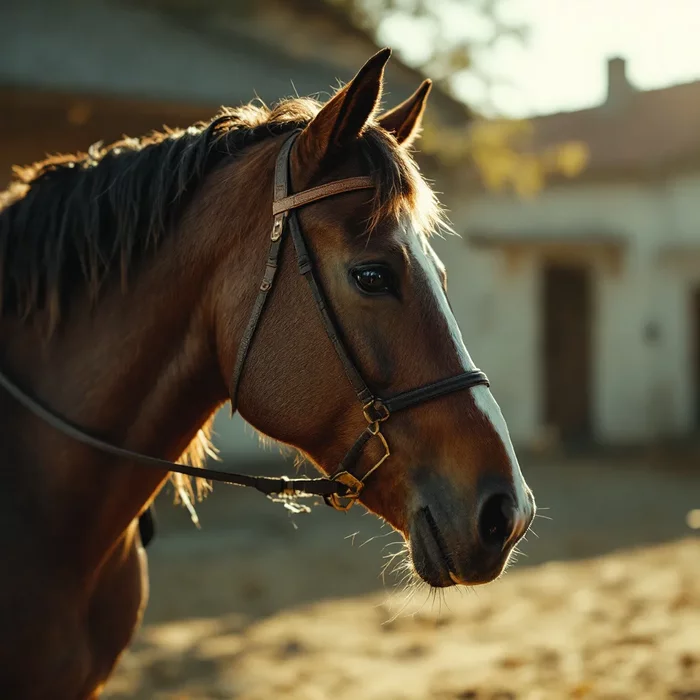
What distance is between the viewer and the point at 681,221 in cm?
1681

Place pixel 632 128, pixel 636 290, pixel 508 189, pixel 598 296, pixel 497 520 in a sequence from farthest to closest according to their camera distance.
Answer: pixel 632 128
pixel 598 296
pixel 636 290
pixel 508 189
pixel 497 520

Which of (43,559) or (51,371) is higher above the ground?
(51,371)

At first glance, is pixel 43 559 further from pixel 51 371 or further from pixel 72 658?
pixel 51 371

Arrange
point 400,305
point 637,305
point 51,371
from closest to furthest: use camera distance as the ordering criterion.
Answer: point 400,305 → point 51,371 → point 637,305

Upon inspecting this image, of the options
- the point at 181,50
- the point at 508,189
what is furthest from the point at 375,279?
the point at 508,189

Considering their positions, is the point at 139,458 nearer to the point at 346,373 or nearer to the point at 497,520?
the point at 346,373

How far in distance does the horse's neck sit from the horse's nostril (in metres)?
0.83

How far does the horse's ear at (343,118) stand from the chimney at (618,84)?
69.4ft

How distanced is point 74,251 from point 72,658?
1053mm

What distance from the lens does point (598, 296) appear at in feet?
55.1

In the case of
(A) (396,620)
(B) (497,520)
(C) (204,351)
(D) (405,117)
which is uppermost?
(D) (405,117)

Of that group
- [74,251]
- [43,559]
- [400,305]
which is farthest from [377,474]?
[74,251]

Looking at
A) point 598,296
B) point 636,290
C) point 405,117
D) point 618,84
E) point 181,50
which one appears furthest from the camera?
→ point 618,84

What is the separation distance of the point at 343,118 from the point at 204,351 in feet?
2.30
